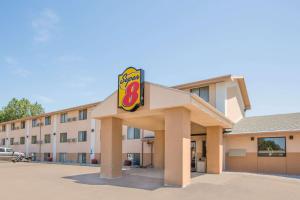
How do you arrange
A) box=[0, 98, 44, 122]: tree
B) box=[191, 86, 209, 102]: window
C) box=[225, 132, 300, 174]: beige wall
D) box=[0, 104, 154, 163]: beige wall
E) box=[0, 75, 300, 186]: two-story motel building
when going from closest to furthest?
box=[0, 75, 300, 186]: two-story motel building, box=[225, 132, 300, 174]: beige wall, box=[191, 86, 209, 102]: window, box=[0, 104, 154, 163]: beige wall, box=[0, 98, 44, 122]: tree

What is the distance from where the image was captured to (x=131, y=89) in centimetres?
1364

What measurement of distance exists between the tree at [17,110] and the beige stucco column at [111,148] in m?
59.1

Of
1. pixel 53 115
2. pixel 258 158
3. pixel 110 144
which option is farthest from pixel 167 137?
pixel 53 115

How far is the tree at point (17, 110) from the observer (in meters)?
64.3

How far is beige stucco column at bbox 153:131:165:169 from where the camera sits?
2081 cm

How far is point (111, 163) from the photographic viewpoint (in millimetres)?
14508

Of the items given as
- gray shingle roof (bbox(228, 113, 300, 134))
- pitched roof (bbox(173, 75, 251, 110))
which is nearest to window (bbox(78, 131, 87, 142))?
pitched roof (bbox(173, 75, 251, 110))

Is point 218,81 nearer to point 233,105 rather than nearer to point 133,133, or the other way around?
point 233,105

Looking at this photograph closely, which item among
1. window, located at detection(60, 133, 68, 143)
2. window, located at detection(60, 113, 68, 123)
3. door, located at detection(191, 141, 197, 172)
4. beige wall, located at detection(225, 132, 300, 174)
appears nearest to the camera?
beige wall, located at detection(225, 132, 300, 174)

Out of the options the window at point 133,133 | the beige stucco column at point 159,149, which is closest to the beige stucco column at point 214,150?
the beige stucco column at point 159,149

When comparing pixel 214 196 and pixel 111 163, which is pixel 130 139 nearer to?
pixel 111 163

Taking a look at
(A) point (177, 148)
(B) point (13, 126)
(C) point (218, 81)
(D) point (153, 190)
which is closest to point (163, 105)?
(A) point (177, 148)

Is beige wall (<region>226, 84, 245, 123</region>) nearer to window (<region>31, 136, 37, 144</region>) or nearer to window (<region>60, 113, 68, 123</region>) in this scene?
window (<region>60, 113, 68, 123</region>)

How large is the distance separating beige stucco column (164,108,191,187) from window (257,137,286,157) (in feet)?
30.3
